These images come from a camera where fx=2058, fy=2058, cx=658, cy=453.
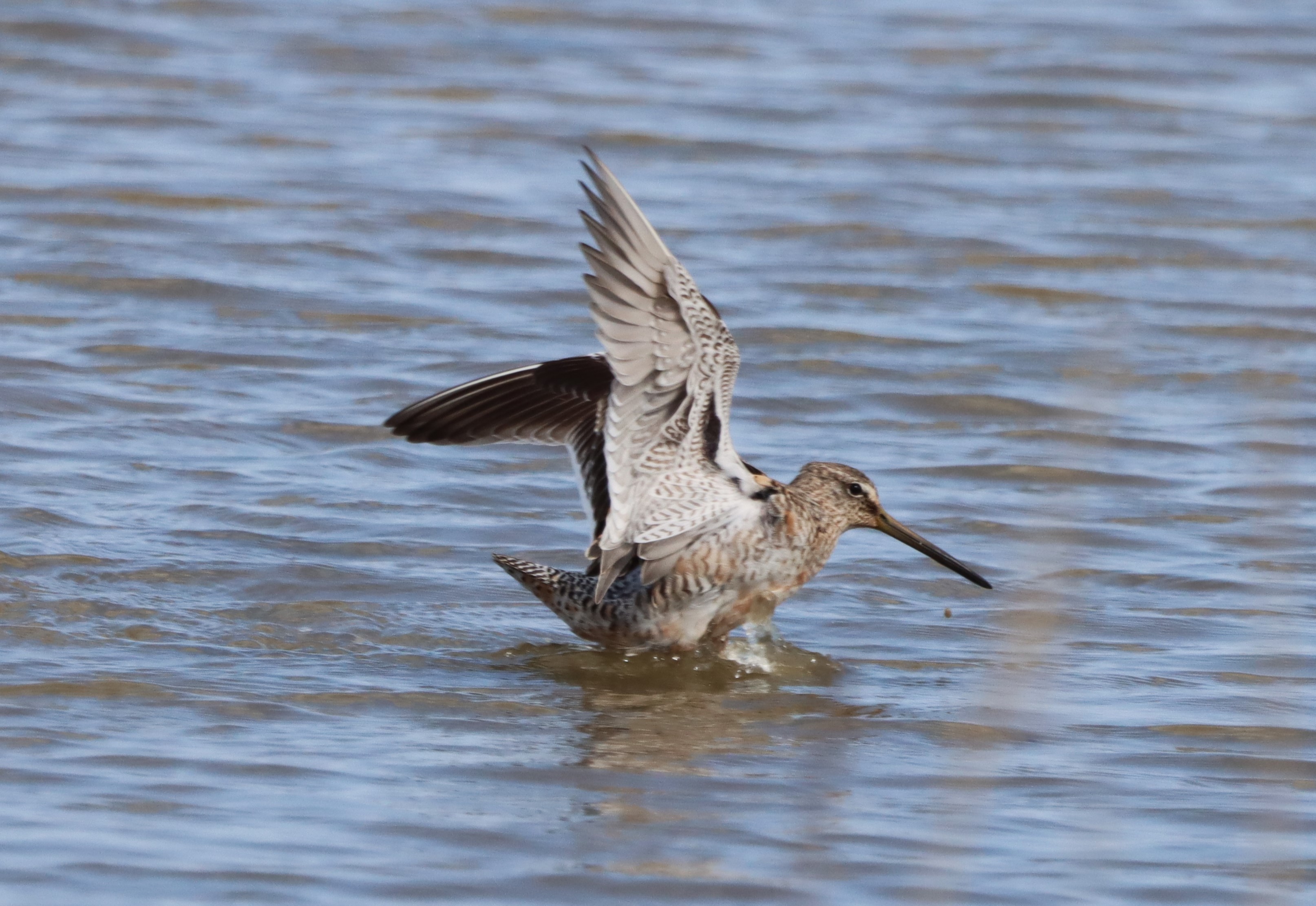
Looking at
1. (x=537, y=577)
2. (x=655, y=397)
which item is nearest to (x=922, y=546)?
(x=537, y=577)

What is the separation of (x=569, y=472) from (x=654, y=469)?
2152mm

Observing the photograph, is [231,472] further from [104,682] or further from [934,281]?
[934,281]

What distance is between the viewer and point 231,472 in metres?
7.07

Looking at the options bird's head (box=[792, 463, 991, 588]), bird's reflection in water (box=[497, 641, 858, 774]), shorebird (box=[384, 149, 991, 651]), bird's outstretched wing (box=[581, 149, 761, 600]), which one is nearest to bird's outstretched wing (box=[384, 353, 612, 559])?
shorebird (box=[384, 149, 991, 651])

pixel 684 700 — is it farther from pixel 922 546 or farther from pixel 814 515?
pixel 922 546

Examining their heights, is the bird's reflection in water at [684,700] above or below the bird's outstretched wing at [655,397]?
below

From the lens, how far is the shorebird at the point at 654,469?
4941mm

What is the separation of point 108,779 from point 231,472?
2787 millimetres

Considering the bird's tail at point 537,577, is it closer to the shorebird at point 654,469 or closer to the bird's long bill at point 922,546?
the shorebird at point 654,469

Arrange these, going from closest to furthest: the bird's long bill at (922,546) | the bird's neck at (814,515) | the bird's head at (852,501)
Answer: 1. the bird's neck at (814,515)
2. the bird's head at (852,501)
3. the bird's long bill at (922,546)

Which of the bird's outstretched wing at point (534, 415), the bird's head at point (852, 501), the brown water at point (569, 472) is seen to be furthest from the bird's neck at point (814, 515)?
Result: the bird's outstretched wing at point (534, 415)

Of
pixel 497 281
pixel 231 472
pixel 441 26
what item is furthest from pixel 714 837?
pixel 441 26

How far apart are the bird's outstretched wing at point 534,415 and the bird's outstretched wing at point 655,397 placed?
300 mm

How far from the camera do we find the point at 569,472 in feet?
24.6
